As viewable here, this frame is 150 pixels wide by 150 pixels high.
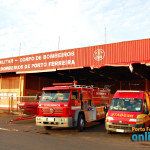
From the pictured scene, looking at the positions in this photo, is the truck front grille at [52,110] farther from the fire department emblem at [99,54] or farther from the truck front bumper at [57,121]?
the fire department emblem at [99,54]

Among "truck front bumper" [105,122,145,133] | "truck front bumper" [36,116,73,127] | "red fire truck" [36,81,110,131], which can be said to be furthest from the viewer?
"red fire truck" [36,81,110,131]

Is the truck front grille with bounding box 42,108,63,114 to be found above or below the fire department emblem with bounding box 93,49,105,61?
below

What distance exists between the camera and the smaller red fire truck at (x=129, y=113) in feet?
30.7

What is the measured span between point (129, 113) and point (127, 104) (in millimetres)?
778

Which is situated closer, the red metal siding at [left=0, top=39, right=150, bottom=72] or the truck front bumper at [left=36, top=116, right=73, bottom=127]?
the truck front bumper at [left=36, top=116, right=73, bottom=127]

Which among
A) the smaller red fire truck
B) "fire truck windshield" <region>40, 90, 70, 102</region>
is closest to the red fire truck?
"fire truck windshield" <region>40, 90, 70, 102</region>

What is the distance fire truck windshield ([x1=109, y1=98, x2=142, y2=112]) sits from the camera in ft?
33.3

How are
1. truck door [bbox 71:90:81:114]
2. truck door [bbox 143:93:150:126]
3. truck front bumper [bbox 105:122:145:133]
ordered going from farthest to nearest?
truck door [bbox 71:90:81:114], truck door [bbox 143:93:150:126], truck front bumper [bbox 105:122:145:133]

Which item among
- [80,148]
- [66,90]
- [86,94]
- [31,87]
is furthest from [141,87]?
[80,148]

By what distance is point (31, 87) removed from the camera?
2550 centimetres

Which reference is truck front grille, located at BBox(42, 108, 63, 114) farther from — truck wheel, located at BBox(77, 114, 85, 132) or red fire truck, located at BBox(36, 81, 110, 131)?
truck wheel, located at BBox(77, 114, 85, 132)

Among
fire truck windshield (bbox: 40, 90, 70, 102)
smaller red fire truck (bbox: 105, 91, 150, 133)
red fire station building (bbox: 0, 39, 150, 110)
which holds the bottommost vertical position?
smaller red fire truck (bbox: 105, 91, 150, 133)

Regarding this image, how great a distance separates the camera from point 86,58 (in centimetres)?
1845

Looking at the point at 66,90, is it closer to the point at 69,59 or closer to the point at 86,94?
the point at 86,94
